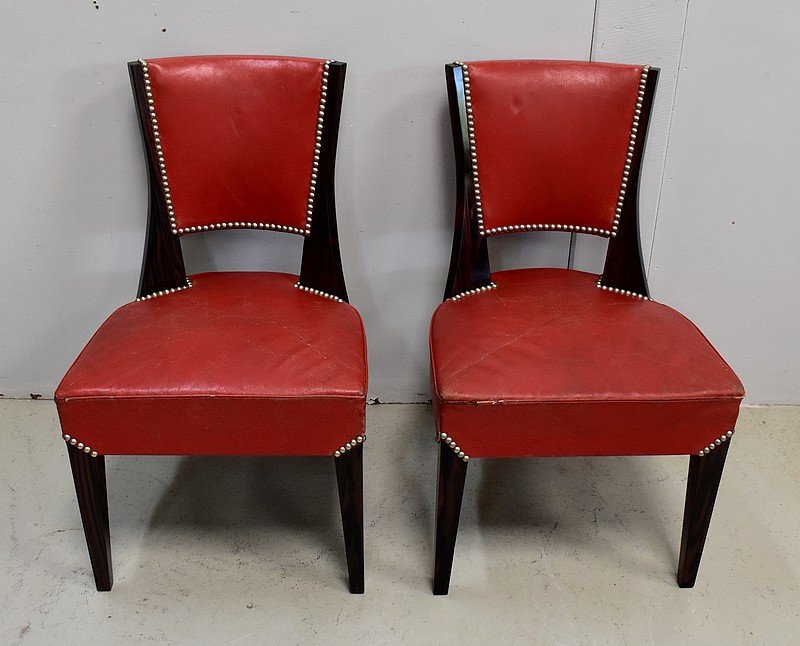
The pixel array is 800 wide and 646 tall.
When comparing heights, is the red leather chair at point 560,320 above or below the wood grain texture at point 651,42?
below

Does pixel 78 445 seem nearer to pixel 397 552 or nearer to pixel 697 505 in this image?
pixel 397 552

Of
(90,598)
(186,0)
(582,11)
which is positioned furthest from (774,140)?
(90,598)

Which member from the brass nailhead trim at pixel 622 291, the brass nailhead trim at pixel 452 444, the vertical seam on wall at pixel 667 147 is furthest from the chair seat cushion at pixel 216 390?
the vertical seam on wall at pixel 667 147

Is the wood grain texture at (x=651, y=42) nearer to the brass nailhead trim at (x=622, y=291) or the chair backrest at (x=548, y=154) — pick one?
the chair backrest at (x=548, y=154)

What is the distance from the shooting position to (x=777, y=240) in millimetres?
1754

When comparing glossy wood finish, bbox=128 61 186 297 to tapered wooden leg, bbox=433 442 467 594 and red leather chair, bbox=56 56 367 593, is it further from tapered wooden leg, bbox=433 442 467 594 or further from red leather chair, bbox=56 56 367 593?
tapered wooden leg, bbox=433 442 467 594

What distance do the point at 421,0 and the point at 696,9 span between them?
0.53 m

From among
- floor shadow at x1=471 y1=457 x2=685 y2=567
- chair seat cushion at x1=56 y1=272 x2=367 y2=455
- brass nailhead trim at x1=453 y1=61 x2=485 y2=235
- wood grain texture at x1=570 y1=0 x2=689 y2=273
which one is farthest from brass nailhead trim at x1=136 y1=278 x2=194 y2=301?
wood grain texture at x1=570 y1=0 x2=689 y2=273

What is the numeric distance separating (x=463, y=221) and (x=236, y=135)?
454 millimetres

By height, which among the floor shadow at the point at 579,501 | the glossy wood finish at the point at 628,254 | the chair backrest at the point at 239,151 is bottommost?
the floor shadow at the point at 579,501

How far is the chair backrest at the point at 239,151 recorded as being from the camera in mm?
1422

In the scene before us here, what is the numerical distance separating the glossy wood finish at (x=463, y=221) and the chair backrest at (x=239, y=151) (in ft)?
0.70

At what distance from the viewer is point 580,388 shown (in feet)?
4.05

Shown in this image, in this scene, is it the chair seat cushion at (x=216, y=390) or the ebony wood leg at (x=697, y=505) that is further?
the ebony wood leg at (x=697, y=505)
